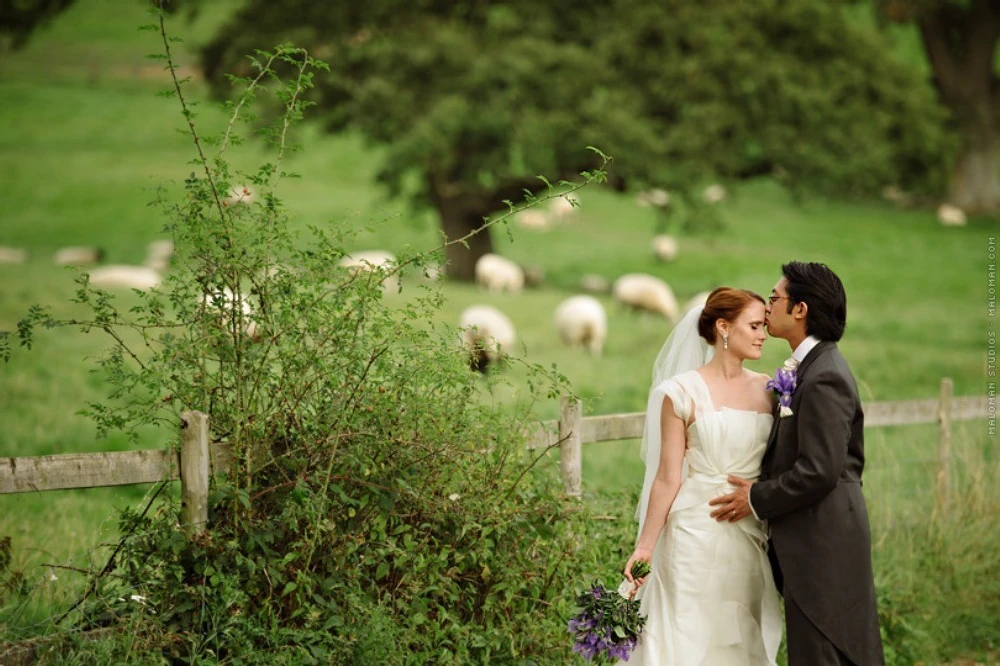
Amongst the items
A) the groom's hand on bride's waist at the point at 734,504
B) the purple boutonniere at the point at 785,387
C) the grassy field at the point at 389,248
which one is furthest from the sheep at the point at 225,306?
the purple boutonniere at the point at 785,387

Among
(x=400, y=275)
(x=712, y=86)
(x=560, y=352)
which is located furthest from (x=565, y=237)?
(x=400, y=275)

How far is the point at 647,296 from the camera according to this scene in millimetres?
22578

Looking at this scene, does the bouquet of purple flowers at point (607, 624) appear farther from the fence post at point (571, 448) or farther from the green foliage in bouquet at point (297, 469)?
the fence post at point (571, 448)

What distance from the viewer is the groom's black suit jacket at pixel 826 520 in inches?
180

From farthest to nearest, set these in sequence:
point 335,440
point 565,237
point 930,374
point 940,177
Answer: point 565,237 < point 940,177 < point 930,374 < point 335,440

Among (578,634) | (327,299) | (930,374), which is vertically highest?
(327,299)

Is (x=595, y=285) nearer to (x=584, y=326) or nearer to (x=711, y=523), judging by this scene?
(x=584, y=326)

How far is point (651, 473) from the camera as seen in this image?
5.05 meters

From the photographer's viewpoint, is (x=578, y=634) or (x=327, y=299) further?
(x=327, y=299)

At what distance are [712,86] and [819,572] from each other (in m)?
18.5

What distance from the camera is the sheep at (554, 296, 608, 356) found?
18.3m

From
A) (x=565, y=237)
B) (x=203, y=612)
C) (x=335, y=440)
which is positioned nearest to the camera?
(x=203, y=612)

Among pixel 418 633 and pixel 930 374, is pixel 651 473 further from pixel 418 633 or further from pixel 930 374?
pixel 930 374

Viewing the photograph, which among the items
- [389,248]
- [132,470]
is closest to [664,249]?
[389,248]
